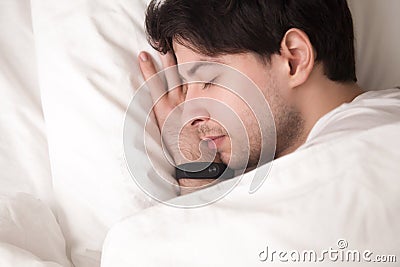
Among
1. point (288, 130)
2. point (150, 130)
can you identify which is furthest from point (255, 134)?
point (150, 130)

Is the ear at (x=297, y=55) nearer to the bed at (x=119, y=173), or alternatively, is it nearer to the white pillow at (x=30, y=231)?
the bed at (x=119, y=173)

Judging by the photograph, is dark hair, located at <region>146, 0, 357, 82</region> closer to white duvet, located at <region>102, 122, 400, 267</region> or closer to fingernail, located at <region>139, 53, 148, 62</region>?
fingernail, located at <region>139, 53, 148, 62</region>

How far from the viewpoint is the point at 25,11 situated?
133 centimetres

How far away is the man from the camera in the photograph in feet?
3.77

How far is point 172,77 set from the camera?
4.10ft

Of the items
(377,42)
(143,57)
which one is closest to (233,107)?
(143,57)

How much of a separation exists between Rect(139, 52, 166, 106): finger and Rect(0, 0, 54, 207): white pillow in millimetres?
222

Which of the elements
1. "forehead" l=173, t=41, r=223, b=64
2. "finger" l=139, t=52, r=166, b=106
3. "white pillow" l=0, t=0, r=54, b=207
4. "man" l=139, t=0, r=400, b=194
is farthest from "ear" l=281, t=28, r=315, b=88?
"white pillow" l=0, t=0, r=54, b=207

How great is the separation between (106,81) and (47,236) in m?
0.30

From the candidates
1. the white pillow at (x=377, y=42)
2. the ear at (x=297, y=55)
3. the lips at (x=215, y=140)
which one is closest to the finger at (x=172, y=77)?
the lips at (x=215, y=140)

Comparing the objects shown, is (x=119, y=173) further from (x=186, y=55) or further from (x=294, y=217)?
(x=294, y=217)

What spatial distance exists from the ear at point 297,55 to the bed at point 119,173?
209 mm

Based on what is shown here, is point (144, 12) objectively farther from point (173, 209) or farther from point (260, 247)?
point (260, 247)

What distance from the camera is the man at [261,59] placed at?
3.77 ft
